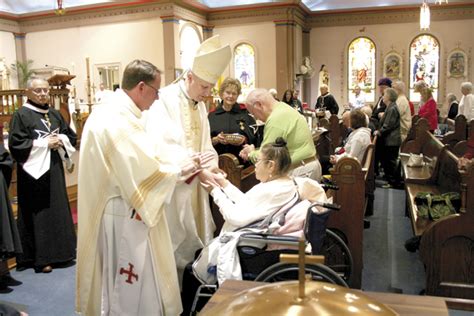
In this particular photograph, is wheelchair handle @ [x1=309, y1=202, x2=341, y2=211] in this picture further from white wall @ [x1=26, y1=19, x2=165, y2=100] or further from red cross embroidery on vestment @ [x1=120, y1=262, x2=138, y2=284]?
white wall @ [x1=26, y1=19, x2=165, y2=100]

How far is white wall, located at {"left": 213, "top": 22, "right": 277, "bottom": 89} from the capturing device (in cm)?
1580

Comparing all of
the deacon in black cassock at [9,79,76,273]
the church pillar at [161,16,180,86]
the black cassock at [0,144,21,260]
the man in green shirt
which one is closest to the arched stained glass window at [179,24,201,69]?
the church pillar at [161,16,180,86]

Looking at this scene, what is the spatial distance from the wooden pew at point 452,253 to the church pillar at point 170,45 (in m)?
10.8

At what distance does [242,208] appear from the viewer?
2.93m

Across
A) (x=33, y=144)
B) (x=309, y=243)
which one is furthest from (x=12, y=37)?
(x=309, y=243)

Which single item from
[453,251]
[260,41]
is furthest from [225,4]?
[453,251]

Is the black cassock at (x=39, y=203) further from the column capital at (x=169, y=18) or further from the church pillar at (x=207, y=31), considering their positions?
the church pillar at (x=207, y=31)

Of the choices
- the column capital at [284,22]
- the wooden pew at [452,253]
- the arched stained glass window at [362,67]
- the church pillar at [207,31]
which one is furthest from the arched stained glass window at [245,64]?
the wooden pew at [452,253]

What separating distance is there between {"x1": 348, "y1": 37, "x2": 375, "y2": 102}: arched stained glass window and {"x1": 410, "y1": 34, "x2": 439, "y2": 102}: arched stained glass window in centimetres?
140

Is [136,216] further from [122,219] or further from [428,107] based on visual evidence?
[428,107]

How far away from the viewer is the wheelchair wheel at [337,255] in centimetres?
339

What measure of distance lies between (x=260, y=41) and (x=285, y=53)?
1.03 metres

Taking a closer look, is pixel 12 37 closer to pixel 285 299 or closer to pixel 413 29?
pixel 413 29

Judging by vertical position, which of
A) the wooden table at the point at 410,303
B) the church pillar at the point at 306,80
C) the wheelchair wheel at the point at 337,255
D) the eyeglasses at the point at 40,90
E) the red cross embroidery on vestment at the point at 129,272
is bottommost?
the wheelchair wheel at the point at 337,255
